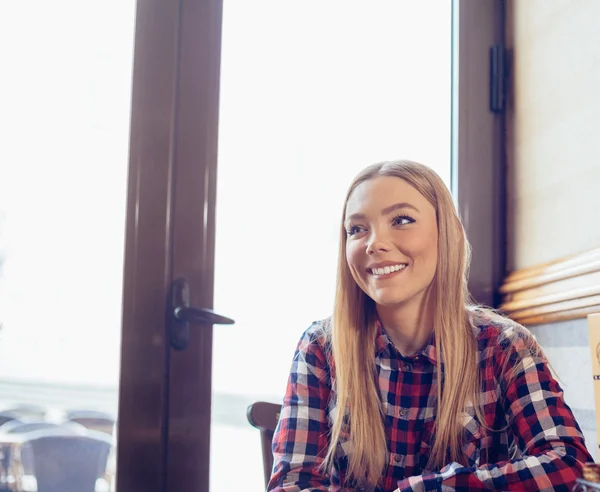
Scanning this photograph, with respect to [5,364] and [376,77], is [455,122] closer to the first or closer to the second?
[376,77]

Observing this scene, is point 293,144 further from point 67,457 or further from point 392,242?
point 67,457

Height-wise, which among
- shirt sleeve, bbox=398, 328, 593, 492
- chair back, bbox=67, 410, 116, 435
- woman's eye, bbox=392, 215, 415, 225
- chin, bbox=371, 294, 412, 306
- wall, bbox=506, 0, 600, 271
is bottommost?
chair back, bbox=67, 410, 116, 435

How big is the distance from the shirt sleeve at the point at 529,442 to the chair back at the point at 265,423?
1.35 ft

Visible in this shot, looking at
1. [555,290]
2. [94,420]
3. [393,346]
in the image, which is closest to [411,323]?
[393,346]

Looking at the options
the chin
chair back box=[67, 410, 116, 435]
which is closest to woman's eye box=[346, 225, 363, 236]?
the chin

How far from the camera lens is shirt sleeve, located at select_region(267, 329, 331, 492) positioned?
1161 mm

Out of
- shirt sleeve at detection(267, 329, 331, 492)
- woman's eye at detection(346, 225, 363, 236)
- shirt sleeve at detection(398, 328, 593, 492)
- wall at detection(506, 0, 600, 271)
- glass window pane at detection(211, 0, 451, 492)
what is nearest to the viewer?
shirt sleeve at detection(398, 328, 593, 492)

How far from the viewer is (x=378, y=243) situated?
1.22 meters

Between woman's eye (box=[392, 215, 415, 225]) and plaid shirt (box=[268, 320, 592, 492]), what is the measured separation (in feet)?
0.70

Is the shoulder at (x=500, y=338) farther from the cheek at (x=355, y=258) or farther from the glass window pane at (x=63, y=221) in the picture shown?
the glass window pane at (x=63, y=221)

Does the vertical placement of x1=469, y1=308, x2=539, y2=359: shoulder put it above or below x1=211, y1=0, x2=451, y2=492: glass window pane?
below

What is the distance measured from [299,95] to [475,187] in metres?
0.52

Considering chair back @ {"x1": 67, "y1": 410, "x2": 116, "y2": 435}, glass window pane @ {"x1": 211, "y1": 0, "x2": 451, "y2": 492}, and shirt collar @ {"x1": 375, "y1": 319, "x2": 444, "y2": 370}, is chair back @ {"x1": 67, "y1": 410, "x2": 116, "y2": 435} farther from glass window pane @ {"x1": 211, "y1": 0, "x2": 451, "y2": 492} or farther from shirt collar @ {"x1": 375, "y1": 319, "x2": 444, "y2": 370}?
shirt collar @ {"x1": 375, "y1": 319, "x2": 444, "y2": 370}

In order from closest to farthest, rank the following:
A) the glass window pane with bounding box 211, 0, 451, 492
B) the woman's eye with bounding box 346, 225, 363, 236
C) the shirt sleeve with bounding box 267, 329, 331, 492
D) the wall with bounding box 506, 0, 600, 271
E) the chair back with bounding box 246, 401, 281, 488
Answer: the shirt sleeve with bounding box 267, 329, 331, 492, the woman's eye with bounding box 346, 225, 363, 236, the chair back with bounding box 246, 401, 281, 488, the wall with bounding box 506, 0, 600, 271, the glass window pane with bounding box 211, 0, 451, 492
